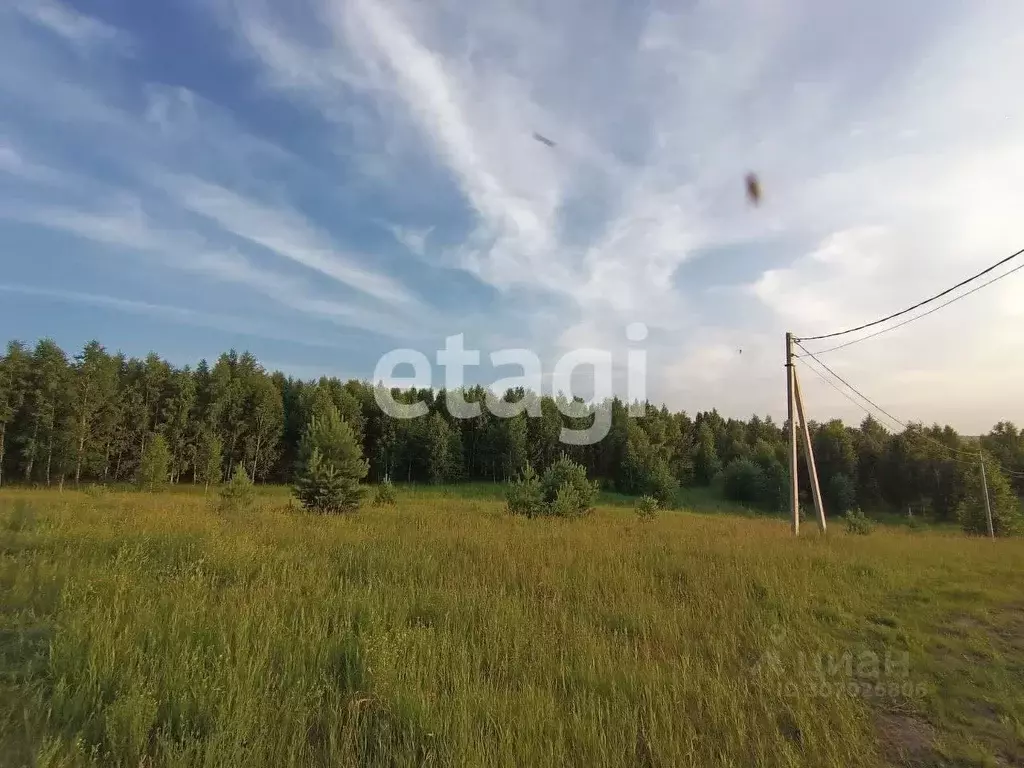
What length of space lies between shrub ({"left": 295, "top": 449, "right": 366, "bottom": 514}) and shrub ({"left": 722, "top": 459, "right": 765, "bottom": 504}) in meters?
46.7

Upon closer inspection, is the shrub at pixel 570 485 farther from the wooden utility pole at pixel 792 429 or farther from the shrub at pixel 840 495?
the shrub at pixel 840 495

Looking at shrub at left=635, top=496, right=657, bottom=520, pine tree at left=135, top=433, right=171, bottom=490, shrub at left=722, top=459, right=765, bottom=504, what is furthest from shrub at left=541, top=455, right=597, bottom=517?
shrub at left=722, top=459, right=765, bottom=504

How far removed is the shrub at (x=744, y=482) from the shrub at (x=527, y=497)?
41.6 metres

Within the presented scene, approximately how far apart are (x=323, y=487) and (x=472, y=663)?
13.0 metres

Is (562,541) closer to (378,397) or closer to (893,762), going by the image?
(893,762)

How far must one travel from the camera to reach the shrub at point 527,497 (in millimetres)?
16922

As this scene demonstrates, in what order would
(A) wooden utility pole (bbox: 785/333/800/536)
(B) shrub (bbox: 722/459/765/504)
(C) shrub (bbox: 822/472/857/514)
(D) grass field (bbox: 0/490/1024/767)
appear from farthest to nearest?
(B) shrub (bbox: 722/459/765/504) → (C) shrub (bbox: 822/472/857/514) → (A) wooden utility pole (bbox: 785/333/800/536) → (D) grass field (bbox: 0/490/1024/767)

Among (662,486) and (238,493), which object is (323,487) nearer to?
(238,493)

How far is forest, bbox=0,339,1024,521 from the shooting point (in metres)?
40.0

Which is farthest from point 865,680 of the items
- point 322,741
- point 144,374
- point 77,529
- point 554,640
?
point 144,374

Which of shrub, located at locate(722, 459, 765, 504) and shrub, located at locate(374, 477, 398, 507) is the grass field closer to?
shrub, located at locate(374, 477, 398, 507)

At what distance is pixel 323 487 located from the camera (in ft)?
50.6

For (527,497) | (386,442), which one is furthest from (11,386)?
(527,497)

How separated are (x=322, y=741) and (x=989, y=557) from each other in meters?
14.3
